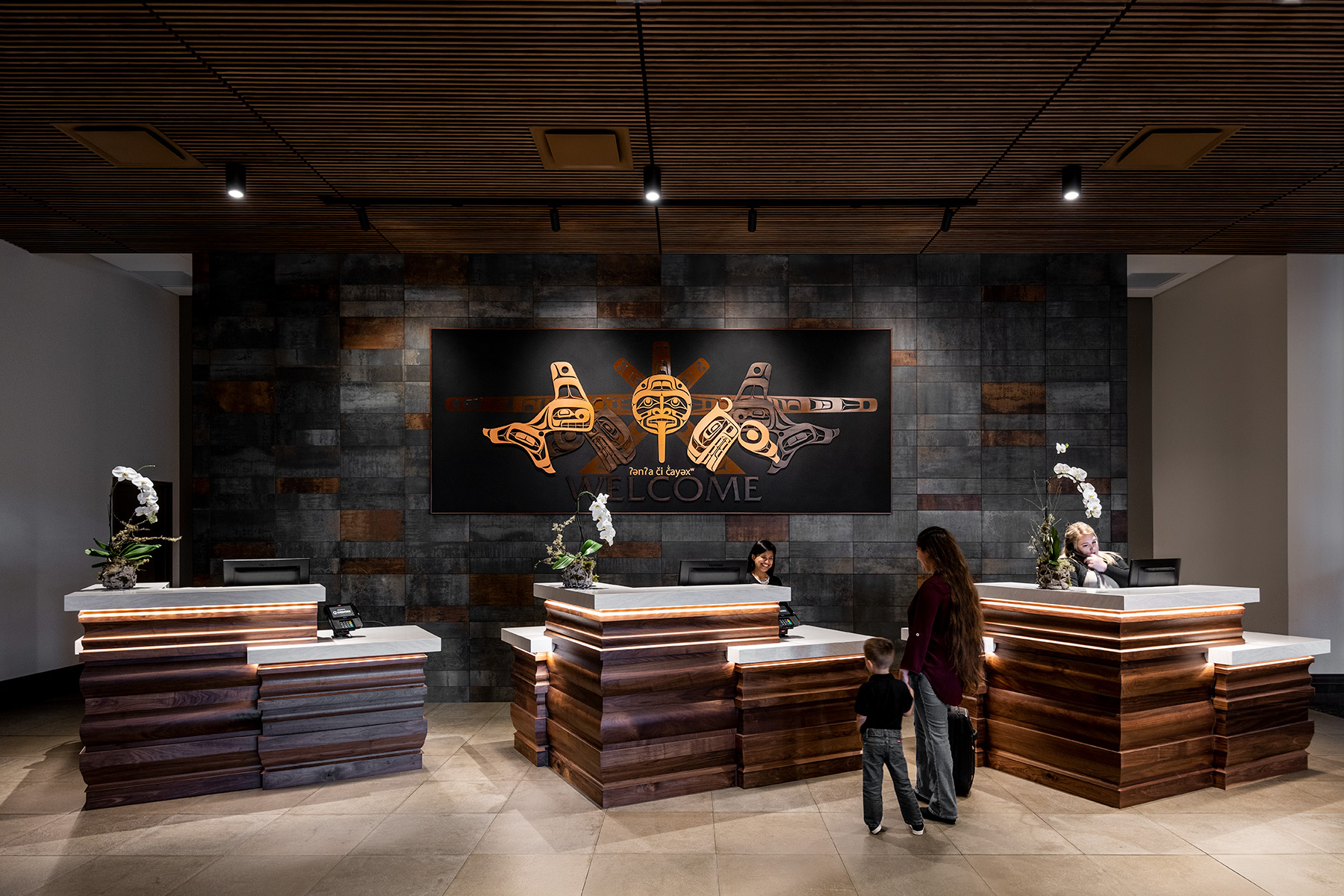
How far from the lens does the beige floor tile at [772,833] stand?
432cm

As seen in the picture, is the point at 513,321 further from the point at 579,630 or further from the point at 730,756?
the point at 730,756

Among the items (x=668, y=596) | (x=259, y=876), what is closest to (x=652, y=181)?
(x=668, y=596)

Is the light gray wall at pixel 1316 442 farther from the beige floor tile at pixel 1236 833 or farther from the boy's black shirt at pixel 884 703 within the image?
the boy's black shirt at pixel 884 703

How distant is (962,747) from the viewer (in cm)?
505

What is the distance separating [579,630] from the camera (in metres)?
5.33

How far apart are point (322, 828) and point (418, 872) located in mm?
921

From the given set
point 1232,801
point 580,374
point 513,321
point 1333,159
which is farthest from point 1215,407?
point 513,321

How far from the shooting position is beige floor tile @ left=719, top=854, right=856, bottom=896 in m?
3.85

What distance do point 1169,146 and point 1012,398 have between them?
2.90 meters

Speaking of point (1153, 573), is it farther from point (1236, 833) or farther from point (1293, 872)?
point (1293, 872)

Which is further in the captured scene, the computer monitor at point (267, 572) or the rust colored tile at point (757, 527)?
the rust colored tile at point (757, 527)

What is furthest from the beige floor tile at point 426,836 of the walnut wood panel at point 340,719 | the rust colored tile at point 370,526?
the rust colored tile at point 370,526

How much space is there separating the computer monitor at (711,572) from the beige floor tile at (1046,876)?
2.11 m

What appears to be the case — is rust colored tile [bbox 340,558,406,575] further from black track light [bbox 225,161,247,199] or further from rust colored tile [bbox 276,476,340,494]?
black track light [bbox 225,161,247,199]
